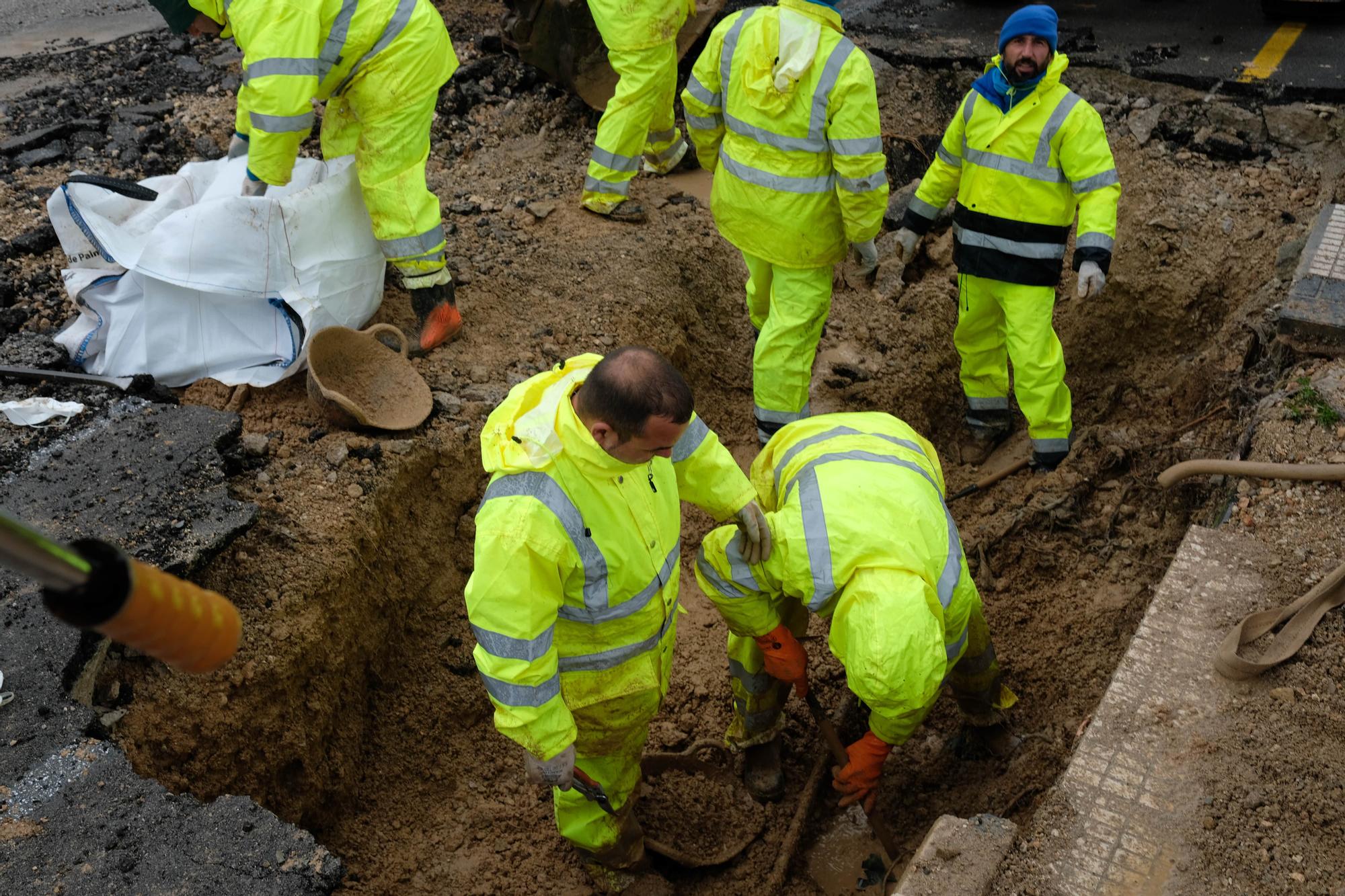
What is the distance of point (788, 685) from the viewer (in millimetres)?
3803

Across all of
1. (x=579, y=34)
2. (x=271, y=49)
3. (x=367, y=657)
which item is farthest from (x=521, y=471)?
(x=579, y=34)

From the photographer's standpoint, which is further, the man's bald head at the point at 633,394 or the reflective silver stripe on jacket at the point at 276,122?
the reflective silver stripe on jacket at the point at 276,122

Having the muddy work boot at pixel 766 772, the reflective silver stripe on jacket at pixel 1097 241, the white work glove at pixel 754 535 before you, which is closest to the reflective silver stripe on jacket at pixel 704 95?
the reflective silver stripe on jacket at pixel 1097 241

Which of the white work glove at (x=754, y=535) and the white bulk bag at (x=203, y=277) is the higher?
the white work glove at (x=754, y=535)

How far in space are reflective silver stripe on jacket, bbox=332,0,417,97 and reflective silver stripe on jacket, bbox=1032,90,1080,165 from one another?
9.04ft

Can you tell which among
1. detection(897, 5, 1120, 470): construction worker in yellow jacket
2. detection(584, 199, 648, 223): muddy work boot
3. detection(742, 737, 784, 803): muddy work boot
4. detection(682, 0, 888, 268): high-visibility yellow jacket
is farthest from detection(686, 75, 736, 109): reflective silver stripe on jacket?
detection(742, 737, 784, 803): muddy work boot

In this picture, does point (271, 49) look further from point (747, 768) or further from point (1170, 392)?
point (1170, 392)

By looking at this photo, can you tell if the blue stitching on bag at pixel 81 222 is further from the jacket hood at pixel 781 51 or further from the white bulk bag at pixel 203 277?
the jacket hood at pixel 781 51

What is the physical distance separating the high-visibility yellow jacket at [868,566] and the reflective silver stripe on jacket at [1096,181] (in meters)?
1.72

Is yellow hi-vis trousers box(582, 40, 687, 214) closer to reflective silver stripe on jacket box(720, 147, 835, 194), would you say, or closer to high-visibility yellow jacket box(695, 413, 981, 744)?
reflective silver stripe on jacket box(720, 147, 835, 194)

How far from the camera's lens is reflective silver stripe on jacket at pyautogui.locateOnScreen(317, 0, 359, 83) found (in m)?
4.32

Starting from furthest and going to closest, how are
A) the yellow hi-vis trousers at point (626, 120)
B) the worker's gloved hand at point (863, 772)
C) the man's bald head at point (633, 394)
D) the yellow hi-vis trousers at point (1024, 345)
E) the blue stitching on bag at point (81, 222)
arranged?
the yellow hi-vis trousers at point (626, 120) → the yellow hi-vis trousers at point (1024, 345) → the blue stitching on bag at point (81, 222) → the worker's gloved hand at point (863, 772) → the man's bald head at point (633, 394)

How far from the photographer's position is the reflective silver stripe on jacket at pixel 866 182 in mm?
4344

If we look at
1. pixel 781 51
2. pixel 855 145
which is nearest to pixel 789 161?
pixel 855 145
